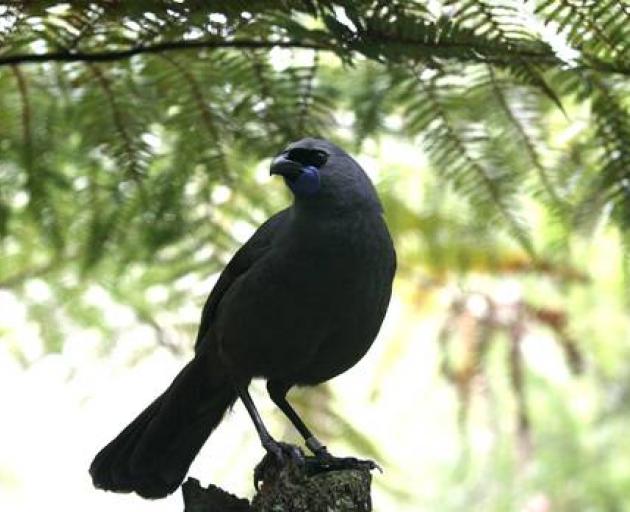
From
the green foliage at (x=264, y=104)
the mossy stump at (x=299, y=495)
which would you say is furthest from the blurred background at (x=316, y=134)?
the mossy stump at (x=299, y=495)

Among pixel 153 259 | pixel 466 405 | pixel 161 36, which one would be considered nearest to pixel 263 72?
pixel 161 36

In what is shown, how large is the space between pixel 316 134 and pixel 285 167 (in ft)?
1.46

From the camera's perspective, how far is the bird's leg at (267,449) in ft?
9.24

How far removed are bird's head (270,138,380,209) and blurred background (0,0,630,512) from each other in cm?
22

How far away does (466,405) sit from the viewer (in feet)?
15.4

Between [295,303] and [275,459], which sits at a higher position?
[295,303]

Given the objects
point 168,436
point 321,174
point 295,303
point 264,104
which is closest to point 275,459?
point 295,303

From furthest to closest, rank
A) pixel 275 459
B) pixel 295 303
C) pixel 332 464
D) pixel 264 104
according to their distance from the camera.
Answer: pixel 264 104
pixel 295 303
pixel 275 459
pixel 332 464

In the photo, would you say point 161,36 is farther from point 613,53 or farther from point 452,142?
point 613,53

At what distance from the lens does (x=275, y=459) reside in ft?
9.59

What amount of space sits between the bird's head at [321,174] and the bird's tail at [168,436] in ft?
2.06

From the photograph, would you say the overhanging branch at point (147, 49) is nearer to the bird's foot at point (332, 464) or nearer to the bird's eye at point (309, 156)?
the bird's eye at point (309, 156)

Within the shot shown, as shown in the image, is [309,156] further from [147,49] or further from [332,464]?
[332,464]

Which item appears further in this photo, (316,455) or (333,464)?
(316,455)
